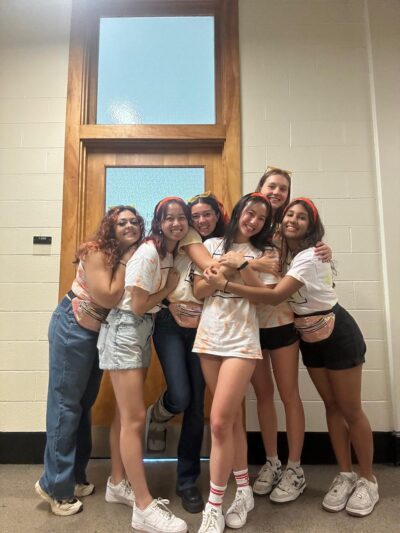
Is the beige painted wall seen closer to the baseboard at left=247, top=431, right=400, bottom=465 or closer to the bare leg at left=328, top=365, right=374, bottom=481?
the baseboard at left=247, top=431, right=400, bottom=465

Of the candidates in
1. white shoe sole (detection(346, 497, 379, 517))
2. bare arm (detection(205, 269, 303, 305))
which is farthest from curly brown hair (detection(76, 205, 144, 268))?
white shoe sole (detection(346, 497, 379, 517))

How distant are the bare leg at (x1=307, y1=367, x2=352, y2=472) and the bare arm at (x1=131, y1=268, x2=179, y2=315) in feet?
2.72

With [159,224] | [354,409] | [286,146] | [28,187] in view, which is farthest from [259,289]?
[28,187]

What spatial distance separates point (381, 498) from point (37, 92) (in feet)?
10.6

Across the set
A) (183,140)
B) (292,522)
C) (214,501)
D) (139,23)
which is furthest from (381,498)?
(139,23)

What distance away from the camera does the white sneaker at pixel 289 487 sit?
68.7 inches

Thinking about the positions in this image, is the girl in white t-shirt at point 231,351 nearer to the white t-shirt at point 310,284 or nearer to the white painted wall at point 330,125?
the white t-shirt at point 310,284

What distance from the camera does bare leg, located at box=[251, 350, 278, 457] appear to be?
185 centimetres

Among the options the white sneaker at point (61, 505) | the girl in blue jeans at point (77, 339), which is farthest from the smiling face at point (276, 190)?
the white sneaker at point (61, 505)

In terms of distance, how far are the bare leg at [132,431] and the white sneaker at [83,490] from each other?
17.8 inches

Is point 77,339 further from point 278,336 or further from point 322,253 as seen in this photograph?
point 322,253

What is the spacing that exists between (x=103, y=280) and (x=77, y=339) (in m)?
0.33

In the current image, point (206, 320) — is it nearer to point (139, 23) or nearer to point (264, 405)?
point (264, 405)

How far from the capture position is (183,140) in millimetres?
2492
